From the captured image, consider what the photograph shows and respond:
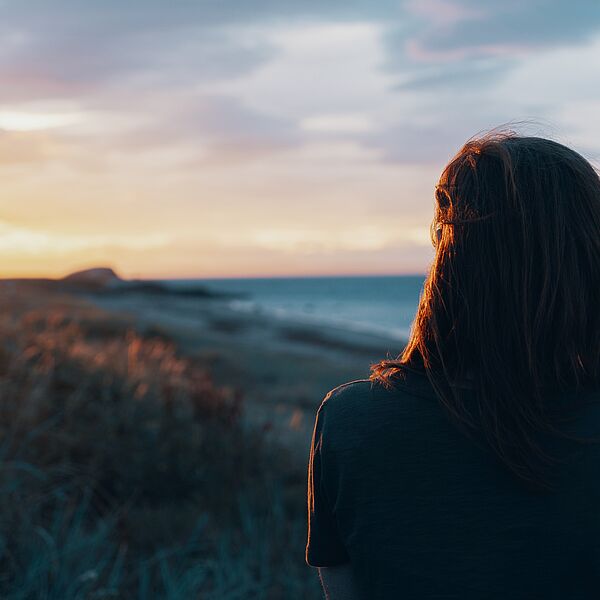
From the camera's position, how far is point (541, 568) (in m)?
1.45

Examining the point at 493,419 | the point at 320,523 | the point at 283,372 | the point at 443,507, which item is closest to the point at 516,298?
the point at 493,419

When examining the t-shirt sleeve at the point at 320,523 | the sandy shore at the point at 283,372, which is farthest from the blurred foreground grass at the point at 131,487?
the t-shirt sleeve at the point at 320,523

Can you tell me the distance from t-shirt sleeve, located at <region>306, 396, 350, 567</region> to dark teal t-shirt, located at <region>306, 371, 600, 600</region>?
0.04 m

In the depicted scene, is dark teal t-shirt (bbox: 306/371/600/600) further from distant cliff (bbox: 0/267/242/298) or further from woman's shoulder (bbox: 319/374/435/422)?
distant cliff (bbox: 0/267/242/298)

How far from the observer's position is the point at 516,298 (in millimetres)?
1515

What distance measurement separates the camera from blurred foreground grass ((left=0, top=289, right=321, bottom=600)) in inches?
166

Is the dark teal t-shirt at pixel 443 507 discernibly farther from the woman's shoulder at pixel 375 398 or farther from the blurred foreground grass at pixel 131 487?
the blurred foreground grass at pixel 131 487

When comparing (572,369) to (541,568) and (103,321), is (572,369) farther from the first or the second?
(103,321)

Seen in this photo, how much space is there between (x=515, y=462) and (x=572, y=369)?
0.70 ft

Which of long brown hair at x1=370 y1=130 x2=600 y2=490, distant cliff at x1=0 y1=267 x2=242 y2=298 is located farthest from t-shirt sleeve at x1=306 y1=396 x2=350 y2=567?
distant cliff at x1=0 y1=267 x2=242 y2=298

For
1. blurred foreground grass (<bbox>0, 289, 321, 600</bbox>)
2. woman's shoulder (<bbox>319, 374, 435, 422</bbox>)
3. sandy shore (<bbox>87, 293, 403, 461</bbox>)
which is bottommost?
sandy shore (<bbox>87, 293, 403, 461</bbox>)

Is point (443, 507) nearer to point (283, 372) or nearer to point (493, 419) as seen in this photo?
point (493, 419)

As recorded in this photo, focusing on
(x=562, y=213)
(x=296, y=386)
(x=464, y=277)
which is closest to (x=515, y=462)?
(x=464, y=277)

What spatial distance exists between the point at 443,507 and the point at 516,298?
427mm
